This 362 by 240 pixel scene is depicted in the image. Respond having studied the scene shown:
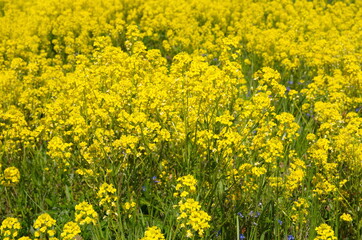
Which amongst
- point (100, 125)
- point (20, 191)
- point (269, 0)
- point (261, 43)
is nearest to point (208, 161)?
point (100, 125)

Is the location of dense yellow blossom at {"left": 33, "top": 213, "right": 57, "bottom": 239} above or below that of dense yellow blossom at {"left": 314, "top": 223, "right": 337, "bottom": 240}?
above

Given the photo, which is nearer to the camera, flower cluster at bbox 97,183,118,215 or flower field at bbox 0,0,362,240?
flower cluster at bbox 97,183,118,215

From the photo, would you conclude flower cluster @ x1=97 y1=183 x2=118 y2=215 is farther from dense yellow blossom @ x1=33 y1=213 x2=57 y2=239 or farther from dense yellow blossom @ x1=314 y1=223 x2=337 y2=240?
dense yellow blossom @ x1=314 y1=223 x2=337 y2=240

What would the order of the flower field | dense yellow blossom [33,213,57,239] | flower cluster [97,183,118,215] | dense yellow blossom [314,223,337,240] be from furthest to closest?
the flower field
flower cluster [97,183,118,215]
dense yellow blossom [314,223,337,240]
dense yellow blossom [33,213,57,239]

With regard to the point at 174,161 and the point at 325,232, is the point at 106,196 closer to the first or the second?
the point at 174,161

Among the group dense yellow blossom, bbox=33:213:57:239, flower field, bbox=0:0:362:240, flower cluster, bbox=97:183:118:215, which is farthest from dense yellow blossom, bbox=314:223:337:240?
dense yellow blossom, bbox=33:213:57:239

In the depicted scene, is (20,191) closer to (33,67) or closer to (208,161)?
(208,161)

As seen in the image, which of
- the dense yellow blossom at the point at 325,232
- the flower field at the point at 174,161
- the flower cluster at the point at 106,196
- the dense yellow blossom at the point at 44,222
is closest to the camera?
the dense yellow blossom at the point at 44,222

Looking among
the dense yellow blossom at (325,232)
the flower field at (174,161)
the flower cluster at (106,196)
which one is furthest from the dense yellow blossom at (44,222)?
the dense yellow blossom at (325,232)

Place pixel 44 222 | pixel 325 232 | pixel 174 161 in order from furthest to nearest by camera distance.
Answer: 1. pixel 174 161
2. pixel 325 232
3. pixel 44 222

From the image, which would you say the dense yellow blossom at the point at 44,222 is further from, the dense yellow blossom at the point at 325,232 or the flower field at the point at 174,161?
the dense yellow blossom at the point at 325,232

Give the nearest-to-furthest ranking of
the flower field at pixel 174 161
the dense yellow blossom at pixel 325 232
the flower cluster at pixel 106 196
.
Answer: the dense yellow blossom at pixel 325 232, the flower cluster at pixel 106 196, the flower field at pixel 174 161

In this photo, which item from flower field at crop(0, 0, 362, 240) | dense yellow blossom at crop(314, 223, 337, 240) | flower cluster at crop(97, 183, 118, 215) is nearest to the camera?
dense yellow blossom at crop(314, 223, 337, 240)

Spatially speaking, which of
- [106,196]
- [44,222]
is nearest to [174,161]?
[106,196]
